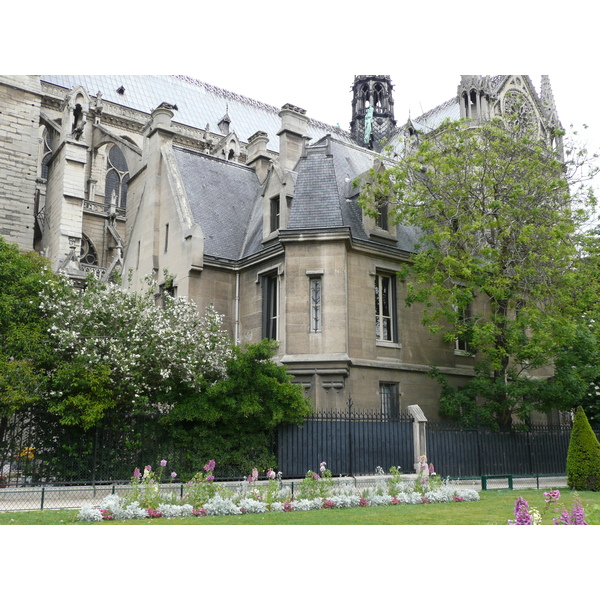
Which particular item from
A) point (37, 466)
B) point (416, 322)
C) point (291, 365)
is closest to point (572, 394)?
point (416, 322)

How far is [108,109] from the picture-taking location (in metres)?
54.6

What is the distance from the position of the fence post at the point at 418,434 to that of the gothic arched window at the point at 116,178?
3803 cm

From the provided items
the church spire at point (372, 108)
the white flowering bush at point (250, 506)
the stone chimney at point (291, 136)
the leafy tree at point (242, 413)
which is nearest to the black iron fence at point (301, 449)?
the leafy tree at point (242, 413)

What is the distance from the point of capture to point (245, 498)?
1270cm

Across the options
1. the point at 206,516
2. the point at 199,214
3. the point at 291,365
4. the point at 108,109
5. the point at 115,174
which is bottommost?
the point at 206,516

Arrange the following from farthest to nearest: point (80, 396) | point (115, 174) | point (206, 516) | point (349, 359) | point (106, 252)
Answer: point (115, 174) → point (106, 252) → point (349, 359) → point (80, 396) → point (206, 516)

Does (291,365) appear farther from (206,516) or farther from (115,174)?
(115,174)

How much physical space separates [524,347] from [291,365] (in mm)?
7407

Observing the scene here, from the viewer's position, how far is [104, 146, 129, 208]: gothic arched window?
169ft

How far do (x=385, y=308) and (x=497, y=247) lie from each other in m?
4.40

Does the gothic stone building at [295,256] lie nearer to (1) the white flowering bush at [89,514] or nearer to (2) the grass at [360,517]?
(2) the grass at [360,517]

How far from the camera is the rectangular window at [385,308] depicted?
2184cm

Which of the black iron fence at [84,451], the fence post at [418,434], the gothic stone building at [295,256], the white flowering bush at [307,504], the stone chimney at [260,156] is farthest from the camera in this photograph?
the stone chimney at [260,156]

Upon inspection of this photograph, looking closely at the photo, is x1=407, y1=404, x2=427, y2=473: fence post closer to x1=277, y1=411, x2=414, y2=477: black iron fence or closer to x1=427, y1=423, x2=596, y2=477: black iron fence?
x1=277, y1=411, x2=414, y2=477: black iron fence
